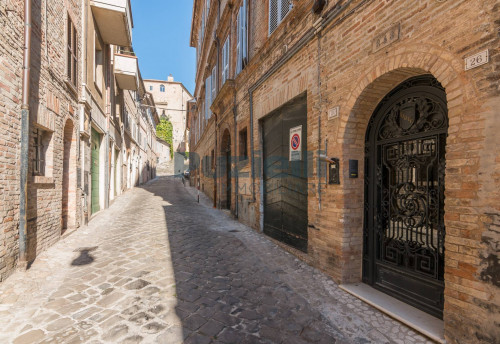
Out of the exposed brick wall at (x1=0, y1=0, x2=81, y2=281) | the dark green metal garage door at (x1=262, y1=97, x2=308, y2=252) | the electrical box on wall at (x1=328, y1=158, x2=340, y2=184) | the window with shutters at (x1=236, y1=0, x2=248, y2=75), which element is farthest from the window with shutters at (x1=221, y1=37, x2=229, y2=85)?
the electrical box on wall at (x1=328, y1=158, x2=340, y2=184)

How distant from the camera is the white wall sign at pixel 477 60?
2.24 metres

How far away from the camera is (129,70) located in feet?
42.4

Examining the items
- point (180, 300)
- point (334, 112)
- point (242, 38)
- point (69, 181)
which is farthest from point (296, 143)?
point (69, 181)

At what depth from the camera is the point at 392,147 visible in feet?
11.7

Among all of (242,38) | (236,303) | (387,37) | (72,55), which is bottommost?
(236,303)

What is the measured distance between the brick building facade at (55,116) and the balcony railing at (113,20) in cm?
4

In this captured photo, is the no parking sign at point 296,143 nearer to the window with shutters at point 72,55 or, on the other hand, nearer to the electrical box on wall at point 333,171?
the electrical box on wall at point 333,171

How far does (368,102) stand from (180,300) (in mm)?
3674

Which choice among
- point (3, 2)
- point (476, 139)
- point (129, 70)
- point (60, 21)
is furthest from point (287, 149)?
point (129, 70)

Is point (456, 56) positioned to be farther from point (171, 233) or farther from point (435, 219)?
point (171, 233)

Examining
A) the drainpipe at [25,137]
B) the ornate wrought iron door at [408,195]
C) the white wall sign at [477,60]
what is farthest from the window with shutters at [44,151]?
the white wall sign at [477,60]

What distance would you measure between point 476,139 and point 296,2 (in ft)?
14.3

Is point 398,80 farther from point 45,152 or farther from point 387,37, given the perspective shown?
point 45,152

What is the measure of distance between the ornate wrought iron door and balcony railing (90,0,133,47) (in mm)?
9803
